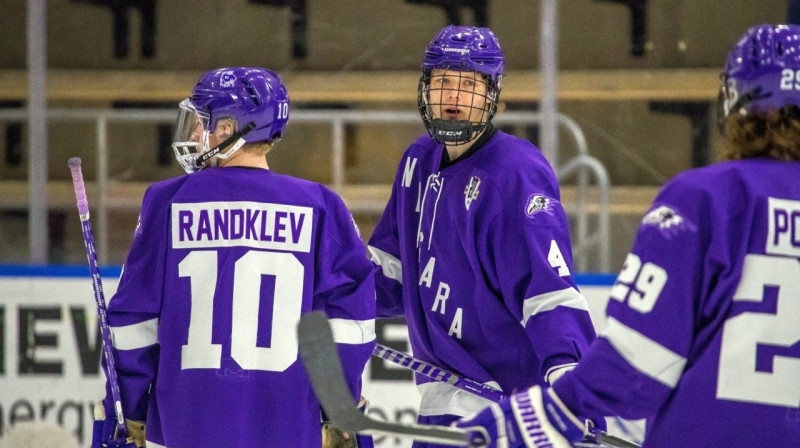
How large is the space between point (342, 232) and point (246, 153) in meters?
0.26

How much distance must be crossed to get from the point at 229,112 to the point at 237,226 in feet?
0.82

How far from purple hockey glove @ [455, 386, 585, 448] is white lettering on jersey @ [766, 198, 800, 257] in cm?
34

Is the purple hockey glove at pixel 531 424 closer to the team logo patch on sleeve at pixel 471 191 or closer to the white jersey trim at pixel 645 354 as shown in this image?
the white jersey trim at pixel 645 354

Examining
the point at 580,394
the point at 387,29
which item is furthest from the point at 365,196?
the point at 580,394

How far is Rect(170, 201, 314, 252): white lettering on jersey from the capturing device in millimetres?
2223

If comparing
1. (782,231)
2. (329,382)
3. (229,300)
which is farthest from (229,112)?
(782,231)

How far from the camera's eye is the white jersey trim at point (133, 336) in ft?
7.41

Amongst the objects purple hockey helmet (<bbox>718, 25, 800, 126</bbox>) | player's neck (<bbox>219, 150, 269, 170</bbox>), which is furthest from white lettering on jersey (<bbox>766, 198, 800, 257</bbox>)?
player's neck (<bbox>219, 150, 269, 170</bbox>)

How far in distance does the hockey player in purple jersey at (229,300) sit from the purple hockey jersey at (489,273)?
190 mm

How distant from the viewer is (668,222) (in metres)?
1.44

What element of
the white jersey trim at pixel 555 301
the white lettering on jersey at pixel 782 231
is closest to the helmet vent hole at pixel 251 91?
the white jersey trim at pixel 555 301

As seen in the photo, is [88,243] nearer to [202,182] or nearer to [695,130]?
[202,182]

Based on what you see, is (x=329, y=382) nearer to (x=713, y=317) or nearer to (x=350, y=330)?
(x=713, y=317)

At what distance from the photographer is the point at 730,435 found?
4.76 ft
